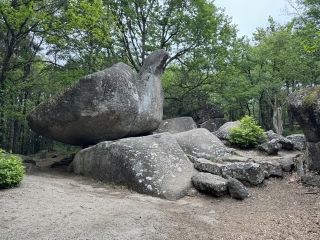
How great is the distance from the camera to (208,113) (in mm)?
18875

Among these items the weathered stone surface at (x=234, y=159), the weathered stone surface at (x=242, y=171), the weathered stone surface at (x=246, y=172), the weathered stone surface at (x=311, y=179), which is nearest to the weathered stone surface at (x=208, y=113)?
the weathered stone surface at (x=234, y=159)

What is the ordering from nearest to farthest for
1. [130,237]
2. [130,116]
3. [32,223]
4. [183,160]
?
[130,237] → [32,223] → [183,160] → [130,116]

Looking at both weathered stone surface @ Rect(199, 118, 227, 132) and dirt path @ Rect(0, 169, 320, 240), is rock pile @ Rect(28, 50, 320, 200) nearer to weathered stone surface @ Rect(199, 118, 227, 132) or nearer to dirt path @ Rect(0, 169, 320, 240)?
dirt path @ Rect(0, 169, 320, 240)

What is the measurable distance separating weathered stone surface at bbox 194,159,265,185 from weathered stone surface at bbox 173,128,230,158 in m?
1.77

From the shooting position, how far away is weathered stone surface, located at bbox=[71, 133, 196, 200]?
791cm

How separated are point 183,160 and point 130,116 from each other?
353 centimetres

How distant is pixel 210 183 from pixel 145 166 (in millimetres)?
2116

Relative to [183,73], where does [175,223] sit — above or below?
below

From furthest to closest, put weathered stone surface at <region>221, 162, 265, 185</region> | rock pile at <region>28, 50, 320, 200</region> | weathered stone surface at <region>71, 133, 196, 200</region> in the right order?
weathered stone surface at <region>221, 162, 265, 185</region>, rock pile at <region>28, 50, 320, 200</region>, weathered stone surface at <region>71, 133, 196, 200</region>

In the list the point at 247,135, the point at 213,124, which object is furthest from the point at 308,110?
the point at 213,124

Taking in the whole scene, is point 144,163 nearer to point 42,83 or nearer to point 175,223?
point 175,223

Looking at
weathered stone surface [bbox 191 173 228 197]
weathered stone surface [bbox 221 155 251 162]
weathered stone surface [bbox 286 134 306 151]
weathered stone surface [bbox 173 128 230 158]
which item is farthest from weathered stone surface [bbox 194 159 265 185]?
weathered stone surface [bbox 286 134 306 151]

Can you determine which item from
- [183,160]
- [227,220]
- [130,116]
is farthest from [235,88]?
[227,220]

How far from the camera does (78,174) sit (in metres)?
10.6
